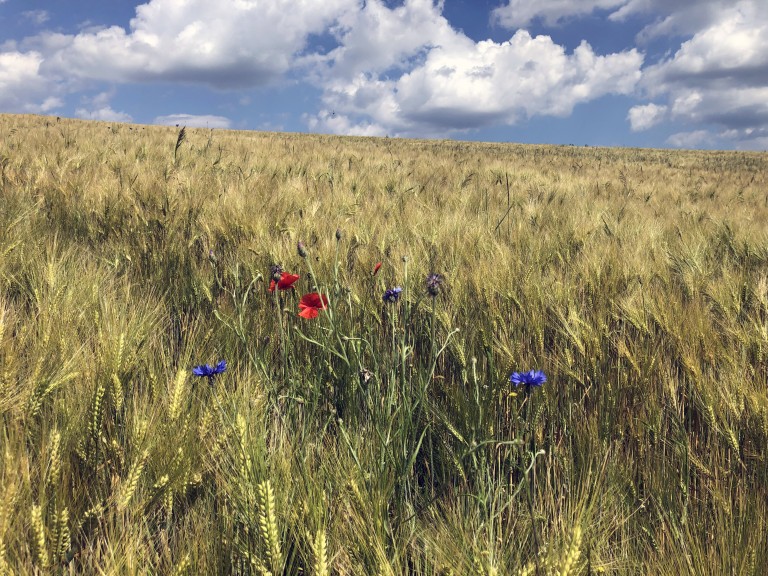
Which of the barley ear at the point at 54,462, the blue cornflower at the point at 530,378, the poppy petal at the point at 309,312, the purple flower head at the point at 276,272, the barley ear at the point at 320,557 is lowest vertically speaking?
the barley ear at the point at 320,557

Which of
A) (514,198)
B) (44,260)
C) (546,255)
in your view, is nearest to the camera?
(44,260)

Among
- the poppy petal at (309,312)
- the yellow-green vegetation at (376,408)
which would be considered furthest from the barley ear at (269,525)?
the poppy petal at (309,312)

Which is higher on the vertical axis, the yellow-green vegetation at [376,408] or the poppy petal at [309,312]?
the poppy petal at [309,312]

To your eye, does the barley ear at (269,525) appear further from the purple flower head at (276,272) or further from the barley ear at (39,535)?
the purple flower head at (276,272)

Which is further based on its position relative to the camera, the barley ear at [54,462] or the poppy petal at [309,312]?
the poppy petal at [309,312]

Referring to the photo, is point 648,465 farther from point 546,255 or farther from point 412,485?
point 546,255

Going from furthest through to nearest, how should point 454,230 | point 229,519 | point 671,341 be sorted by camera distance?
point 454,230 < point 671,341 < point 229,519

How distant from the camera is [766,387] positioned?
1.13m

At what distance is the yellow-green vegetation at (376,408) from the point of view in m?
0.81

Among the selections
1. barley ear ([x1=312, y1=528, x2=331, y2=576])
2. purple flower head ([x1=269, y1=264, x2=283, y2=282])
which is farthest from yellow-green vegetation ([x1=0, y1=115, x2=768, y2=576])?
purple flower head ([x1=269, y1=264, x2=283, y2=282])

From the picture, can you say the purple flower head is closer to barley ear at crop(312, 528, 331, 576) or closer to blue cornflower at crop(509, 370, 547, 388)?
blue cornflower at crop(509, 370, 547, 388)

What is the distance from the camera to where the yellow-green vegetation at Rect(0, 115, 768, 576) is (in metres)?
0.81

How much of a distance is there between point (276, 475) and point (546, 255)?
195cm

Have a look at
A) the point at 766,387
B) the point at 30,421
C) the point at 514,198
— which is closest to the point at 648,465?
the point at 766,387
